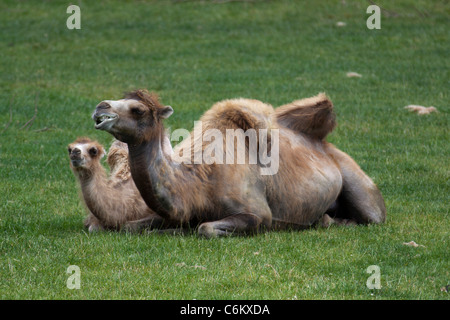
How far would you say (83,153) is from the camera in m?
7.99

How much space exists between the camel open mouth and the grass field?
1.13 metres

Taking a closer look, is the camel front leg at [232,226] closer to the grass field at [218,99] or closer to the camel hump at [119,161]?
→ the grass field at [218,99]

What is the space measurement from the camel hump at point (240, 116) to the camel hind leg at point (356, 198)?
3.79ft

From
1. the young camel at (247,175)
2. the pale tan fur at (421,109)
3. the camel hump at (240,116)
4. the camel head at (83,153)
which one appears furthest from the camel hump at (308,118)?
the pale tan fur at (421,109)

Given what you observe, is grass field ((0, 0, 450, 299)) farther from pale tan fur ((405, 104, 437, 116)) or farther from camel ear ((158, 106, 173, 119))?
camel ear ((158, 106, 173, 119))

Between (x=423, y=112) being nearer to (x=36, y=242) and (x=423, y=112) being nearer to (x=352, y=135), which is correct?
(x=352, y=135)

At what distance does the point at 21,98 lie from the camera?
1609 cm

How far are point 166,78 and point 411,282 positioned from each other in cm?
1221

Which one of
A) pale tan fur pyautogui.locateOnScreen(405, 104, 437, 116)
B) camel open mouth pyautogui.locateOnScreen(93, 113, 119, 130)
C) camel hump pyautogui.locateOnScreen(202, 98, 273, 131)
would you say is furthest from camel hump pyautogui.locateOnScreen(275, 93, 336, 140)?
pale tan fur pyautogui.locateOnScreen(405, 104, 437, 116)

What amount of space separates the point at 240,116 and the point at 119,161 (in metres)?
1.50

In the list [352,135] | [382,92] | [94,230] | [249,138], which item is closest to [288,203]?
[249,138]

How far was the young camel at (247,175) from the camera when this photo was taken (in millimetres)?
7488

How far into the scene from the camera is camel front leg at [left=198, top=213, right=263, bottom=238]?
7.79 m

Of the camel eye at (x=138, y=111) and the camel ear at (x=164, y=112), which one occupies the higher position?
the camel eye at (x=138, y=111)
